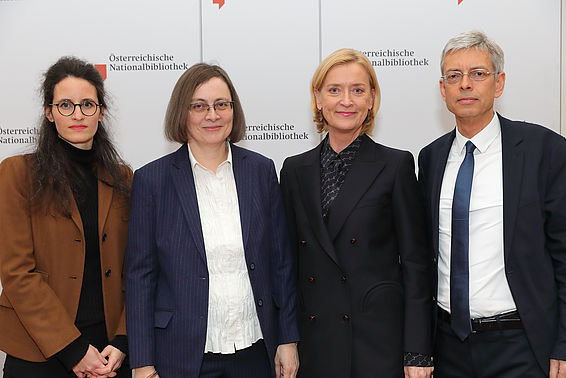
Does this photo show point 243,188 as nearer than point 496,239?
No

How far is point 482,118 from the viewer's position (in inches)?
84.8

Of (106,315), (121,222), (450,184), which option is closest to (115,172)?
(121,222)

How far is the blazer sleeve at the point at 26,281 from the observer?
2.03 meters

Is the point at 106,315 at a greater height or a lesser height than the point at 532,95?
lesser

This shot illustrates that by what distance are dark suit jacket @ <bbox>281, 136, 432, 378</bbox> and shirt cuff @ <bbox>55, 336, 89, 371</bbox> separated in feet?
2.89

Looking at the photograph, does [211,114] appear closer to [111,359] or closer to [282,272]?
[282,272]

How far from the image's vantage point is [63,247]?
6.92 ft

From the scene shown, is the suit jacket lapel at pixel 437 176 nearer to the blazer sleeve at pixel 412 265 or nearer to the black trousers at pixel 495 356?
the blazer sleeve at pixel 412 265

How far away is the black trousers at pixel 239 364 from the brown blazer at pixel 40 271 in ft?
1.28

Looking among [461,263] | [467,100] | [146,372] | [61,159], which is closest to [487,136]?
[467,100]

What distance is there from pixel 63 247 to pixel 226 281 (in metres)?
0.64

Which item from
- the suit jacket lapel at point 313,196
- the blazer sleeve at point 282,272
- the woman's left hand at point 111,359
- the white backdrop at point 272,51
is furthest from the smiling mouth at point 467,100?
the woman's left hand at point 111,359

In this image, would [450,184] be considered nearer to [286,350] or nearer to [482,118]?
[482,118]

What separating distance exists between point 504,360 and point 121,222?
5.15ft
